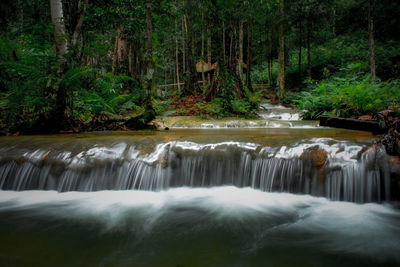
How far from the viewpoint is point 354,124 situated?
516 centimetres

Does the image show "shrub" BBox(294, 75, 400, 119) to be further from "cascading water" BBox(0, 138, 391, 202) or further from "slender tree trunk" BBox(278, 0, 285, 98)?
"slender tree trunk" BBox(278, 0, 285, 98)

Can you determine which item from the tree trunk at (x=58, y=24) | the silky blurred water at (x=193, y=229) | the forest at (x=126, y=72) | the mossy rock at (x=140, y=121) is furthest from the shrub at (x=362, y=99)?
the tree trunk at (x=58, y=24)

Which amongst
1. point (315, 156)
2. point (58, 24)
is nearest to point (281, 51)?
point (58, 24)

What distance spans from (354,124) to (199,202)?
4.13 m

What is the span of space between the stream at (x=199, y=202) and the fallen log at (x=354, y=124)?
1135 mm

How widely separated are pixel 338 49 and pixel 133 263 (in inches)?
1013

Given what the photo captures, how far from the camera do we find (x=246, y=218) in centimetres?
274

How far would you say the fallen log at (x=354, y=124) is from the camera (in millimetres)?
4149

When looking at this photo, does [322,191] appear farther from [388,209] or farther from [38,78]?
[38,78]

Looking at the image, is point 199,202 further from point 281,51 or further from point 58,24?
point 281,51

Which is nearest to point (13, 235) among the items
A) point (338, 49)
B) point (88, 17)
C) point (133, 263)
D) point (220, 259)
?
point (133, 263)

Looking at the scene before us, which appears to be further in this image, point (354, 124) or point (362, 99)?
point (362, 99)

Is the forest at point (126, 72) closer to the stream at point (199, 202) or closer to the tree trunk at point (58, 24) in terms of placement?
the tree trunk at point (58, 24)

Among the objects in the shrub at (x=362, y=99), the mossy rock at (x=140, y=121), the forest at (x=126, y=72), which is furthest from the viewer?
the mossy rock at (x=140, y=121)
